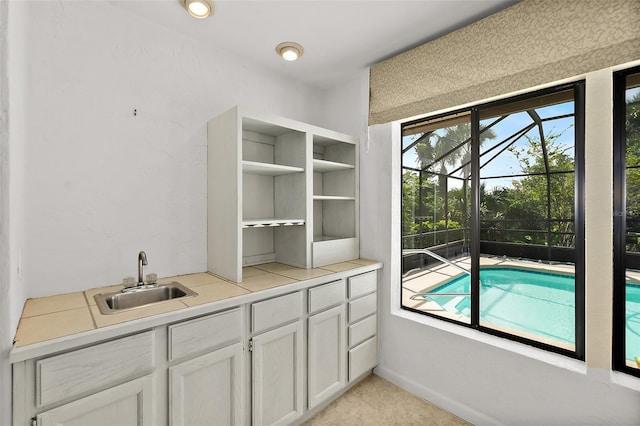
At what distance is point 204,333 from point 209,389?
291 mm

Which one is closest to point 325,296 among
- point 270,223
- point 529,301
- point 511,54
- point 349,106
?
point 270,223

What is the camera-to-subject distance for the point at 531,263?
195cm

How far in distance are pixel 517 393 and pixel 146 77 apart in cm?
302

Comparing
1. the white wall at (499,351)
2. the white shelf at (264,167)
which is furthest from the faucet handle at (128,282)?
the white wall at (499,351)

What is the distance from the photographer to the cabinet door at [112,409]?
3.62 feet

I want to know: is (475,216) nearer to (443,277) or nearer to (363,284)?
(443,277)

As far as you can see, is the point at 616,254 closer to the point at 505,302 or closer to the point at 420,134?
the point at 505,302

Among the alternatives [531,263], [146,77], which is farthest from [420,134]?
[146,77]

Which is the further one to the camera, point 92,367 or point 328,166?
point 328,166

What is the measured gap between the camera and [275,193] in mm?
2541

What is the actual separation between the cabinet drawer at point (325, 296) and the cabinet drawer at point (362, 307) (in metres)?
0.16

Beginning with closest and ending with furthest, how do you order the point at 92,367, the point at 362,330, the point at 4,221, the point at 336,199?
the point at 4,221
the point at 92,367
the point at 362,330
the point at 336,199

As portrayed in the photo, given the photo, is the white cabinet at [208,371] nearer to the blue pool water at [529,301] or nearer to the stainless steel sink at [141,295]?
the stainless steel sink at [141,295]

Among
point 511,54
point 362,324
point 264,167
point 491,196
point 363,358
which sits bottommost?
point 363,358
